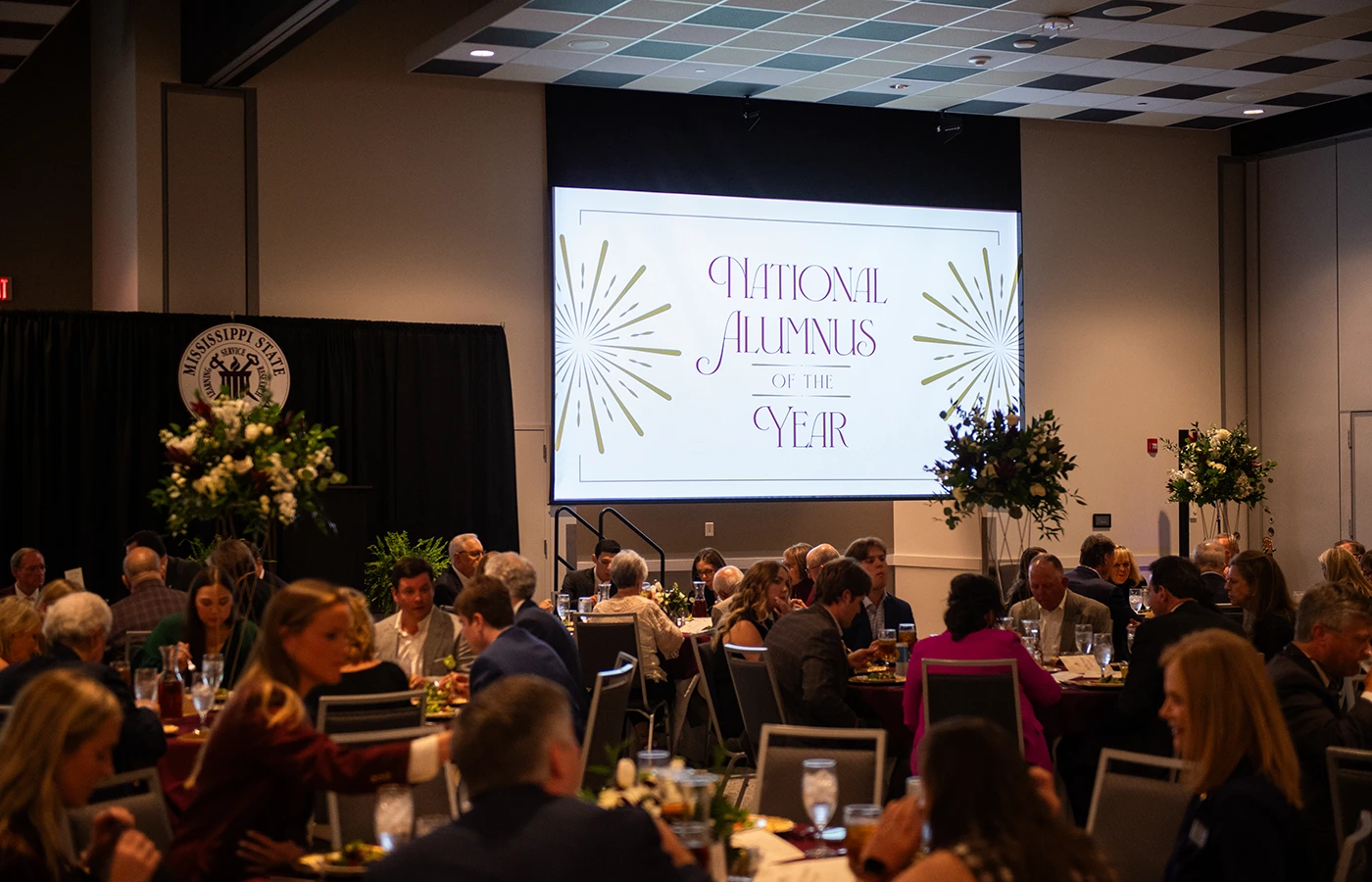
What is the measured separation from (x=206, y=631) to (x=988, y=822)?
4.40 m

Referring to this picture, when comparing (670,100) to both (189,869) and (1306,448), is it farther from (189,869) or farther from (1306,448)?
(189,869)

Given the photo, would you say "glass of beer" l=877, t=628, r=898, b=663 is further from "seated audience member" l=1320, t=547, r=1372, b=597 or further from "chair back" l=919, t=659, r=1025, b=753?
"seated audience member" l=1320, t=547, r=1372, b=597

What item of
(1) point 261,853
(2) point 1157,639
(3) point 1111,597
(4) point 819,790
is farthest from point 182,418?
(4) point 819,790

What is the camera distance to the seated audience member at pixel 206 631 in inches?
230

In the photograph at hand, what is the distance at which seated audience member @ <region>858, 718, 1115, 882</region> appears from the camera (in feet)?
7.27

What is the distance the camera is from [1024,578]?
27.7 ft

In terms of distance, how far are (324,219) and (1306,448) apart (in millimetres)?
9315

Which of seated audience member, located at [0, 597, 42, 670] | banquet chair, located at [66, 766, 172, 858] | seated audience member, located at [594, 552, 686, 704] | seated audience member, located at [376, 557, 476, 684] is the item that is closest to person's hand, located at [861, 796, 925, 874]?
banquet chair, located at [66, 766, 172, 858]

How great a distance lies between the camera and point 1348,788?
3760 millimetres

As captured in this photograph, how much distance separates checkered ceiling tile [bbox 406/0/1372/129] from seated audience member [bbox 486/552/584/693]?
4.58m

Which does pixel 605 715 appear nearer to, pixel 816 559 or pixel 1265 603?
pixel 1265 603

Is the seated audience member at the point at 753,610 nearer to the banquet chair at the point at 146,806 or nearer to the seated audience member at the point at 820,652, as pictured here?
the seated audience member at the point at 820,652

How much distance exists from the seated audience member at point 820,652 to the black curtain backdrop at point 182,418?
→ 5.58 m

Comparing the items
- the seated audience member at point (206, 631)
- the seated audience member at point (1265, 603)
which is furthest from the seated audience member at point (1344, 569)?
the seated audience member at point (206, 631)
